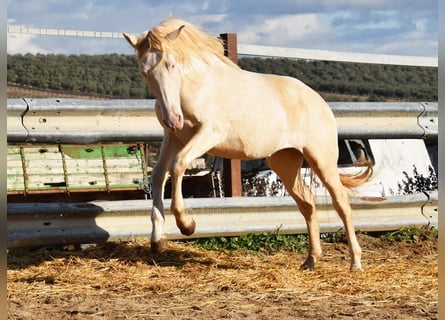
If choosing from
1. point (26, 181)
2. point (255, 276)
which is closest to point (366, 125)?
point (255, 276)

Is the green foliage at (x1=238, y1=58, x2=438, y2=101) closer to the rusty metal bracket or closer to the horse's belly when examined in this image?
the rusty metal bracket

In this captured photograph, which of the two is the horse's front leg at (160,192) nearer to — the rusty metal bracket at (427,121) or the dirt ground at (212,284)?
the dirt ground at (212,284)

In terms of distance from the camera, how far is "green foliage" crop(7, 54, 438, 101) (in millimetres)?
22422

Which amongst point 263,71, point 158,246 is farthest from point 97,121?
point 263,71

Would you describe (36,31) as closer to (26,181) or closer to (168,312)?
(26,181)

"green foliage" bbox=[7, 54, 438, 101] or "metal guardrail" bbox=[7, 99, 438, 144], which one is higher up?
"metal guardrail" bbox=[7, 99, 438, 144]

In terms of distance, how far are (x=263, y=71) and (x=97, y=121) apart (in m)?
17.3

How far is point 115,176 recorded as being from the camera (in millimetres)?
9477

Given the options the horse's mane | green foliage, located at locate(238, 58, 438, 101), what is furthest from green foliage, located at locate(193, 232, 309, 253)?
green foliage, located at locate(238, 58, 438, 101)

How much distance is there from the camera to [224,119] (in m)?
5.90

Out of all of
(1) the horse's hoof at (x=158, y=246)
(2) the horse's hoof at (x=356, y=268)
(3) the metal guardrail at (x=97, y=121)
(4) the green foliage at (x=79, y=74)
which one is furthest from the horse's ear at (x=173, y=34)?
(4) the green foliage at (x=79, y=74)

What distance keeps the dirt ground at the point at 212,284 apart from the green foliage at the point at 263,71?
14.3m

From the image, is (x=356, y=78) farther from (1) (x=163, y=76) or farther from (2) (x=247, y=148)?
(1) (x=163, y=76)

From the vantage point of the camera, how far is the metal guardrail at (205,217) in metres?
6.32
